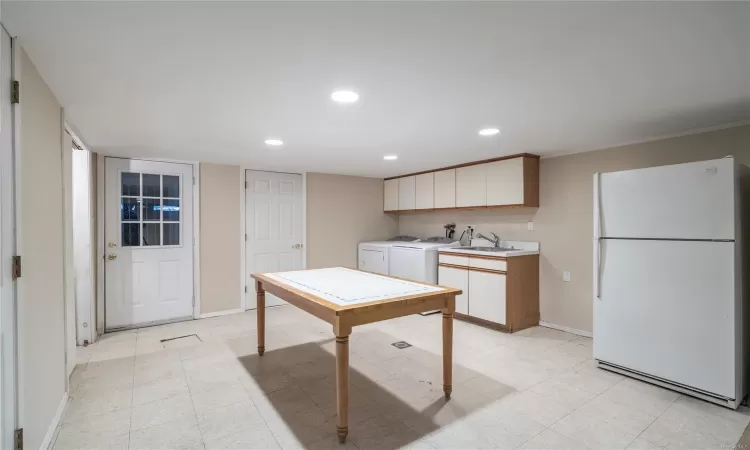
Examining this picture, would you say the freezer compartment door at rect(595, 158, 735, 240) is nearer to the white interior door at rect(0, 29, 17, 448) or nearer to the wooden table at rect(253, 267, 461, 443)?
the wooden table at rect(253, 267, 461, 443)

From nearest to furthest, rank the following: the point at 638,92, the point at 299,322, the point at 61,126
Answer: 1. the point at 638,92
2. the point at 61,126
3. the point at 299,322

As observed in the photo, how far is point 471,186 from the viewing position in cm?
457

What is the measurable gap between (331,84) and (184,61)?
0.75 meters

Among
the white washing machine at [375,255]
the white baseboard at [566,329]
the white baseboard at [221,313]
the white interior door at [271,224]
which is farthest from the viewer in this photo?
the white washing machine at [375,255]

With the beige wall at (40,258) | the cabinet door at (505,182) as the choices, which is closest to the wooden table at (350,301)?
the beige wall at (40,258)

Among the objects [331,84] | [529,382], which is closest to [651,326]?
[529,382]

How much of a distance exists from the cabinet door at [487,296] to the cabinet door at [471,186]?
3.00ft

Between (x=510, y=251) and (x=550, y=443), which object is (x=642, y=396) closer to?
(x=550, y=443)

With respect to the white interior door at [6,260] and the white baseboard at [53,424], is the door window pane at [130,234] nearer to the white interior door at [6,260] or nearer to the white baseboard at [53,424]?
the white baseboard at [53,424]

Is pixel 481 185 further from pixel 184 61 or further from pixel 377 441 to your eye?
pixel 184 61

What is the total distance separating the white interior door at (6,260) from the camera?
4.70 feet

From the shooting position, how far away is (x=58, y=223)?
2234 mm

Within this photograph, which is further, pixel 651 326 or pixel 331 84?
pixel 651 326

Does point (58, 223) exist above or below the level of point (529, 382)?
above
